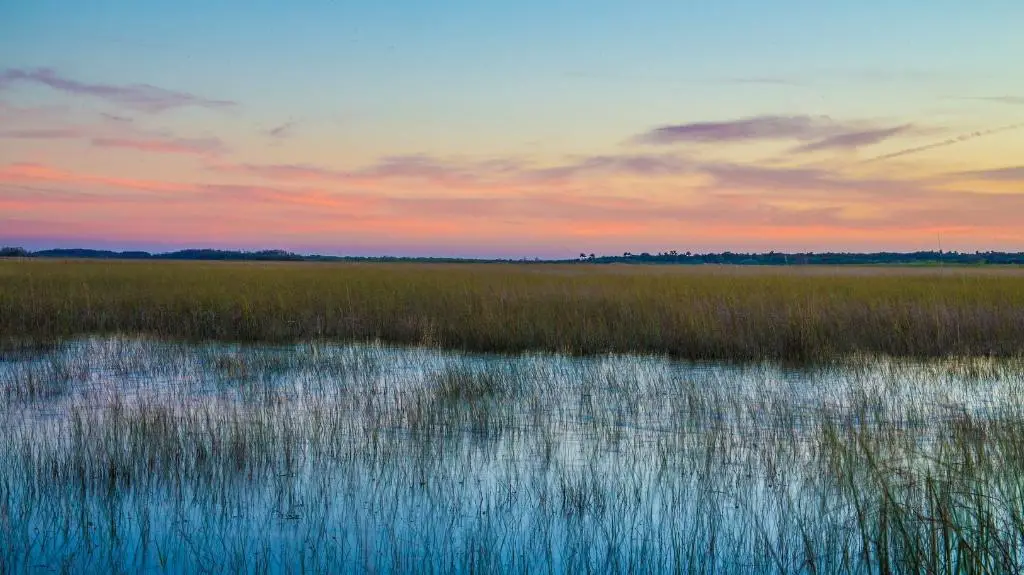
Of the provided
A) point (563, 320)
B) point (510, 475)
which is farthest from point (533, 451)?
point (563, 320)

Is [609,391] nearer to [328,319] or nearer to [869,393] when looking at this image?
[869,393]

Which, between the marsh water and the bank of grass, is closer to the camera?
the marsh water

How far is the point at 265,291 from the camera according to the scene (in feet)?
66.7

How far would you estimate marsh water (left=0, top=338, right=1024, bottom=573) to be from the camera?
157 inches

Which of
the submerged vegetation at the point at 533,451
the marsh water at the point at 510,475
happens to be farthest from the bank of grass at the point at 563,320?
the marsh water at the point at 510,475

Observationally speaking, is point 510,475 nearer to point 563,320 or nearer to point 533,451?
point 533,451

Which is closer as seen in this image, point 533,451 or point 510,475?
point 510,475

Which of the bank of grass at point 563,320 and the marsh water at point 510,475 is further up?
the bank of grass at point 563,320

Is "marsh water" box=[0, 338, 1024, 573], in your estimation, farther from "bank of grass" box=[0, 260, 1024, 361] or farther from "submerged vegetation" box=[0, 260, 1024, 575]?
"bank of grass" box=[0, 260, 1024, 361]

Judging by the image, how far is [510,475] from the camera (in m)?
5.41

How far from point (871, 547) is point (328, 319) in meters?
12.4

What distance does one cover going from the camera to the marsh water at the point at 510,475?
3.99 m

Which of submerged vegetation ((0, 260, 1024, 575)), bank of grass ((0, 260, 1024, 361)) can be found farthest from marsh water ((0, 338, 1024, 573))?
bank of grass ((0, 260, 1024, 361))

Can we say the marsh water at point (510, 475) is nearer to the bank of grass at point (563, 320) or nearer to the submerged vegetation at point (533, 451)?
the submerged vegetation at point (533, 451)
